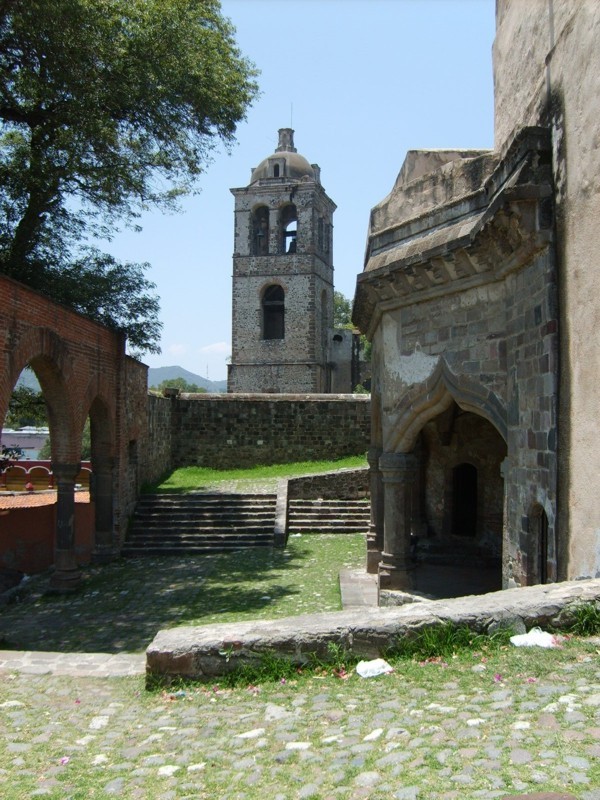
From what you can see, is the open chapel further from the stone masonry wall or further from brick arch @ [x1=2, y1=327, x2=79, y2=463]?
the stone masonry wall

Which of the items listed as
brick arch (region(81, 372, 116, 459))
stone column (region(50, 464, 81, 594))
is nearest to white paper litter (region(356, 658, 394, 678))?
stone column (region(50, 464, 81, 594))

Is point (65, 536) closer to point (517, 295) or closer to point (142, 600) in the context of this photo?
point (142, 600)

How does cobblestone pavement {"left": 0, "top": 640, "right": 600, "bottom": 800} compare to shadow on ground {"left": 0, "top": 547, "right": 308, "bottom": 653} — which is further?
shadow on ground {"left": 0, "top": 547, "right": 308, "bottom": 653}

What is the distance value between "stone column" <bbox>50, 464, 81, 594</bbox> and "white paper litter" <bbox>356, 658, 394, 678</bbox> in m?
8.93

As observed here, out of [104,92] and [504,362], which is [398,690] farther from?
[104,92]

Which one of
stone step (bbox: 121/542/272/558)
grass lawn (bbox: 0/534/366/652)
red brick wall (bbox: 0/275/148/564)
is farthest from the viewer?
stone step (bbox: 121/542/272/558)

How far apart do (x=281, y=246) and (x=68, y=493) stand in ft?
101

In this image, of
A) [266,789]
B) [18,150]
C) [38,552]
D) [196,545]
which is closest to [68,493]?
[38,552]

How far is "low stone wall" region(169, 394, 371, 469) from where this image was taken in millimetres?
24578

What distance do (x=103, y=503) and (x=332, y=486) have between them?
21.1 feet

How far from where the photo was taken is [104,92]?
14.4m

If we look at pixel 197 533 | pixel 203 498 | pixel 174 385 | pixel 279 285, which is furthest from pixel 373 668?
pixel 174 385

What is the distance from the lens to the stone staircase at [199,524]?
16438mm

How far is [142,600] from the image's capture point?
459 inches
